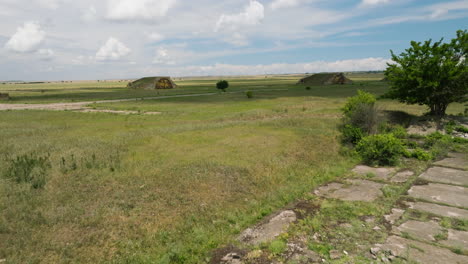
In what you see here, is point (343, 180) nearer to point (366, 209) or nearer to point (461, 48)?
point (366, 209)

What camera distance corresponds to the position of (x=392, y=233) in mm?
5484

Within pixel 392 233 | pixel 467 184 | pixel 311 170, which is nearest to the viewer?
pixel 392 233

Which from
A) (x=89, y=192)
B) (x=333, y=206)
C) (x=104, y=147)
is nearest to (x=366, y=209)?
(x=333, y=206)

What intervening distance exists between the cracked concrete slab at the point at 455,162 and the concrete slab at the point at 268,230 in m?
7.19

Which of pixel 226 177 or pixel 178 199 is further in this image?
pixel 226 177

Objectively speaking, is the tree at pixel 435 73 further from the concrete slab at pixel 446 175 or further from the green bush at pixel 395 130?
the concrete slab at pixel 446 175

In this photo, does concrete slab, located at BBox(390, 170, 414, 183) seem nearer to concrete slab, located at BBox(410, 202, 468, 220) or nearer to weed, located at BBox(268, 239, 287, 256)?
concrete slab, located at BBox(410, 202, 468, 220)

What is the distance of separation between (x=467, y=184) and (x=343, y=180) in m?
3.38

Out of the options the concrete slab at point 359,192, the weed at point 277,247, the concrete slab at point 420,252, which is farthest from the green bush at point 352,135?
the weed at point 277,247

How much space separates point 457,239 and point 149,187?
7.36 meters

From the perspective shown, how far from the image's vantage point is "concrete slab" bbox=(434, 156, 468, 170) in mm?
9691

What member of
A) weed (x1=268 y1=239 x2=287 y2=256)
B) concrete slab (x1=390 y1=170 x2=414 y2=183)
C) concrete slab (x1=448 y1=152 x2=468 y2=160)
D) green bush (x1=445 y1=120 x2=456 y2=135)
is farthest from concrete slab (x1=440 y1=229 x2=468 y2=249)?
green bush (x1=445 y1=120 x2=456 y2=135)

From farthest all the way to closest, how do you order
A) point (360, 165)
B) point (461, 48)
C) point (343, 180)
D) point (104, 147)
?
point (461, 48), point (104, 147), point (360, 165), point (343, 180)

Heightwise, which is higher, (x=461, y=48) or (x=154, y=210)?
(x=461, y=48)
